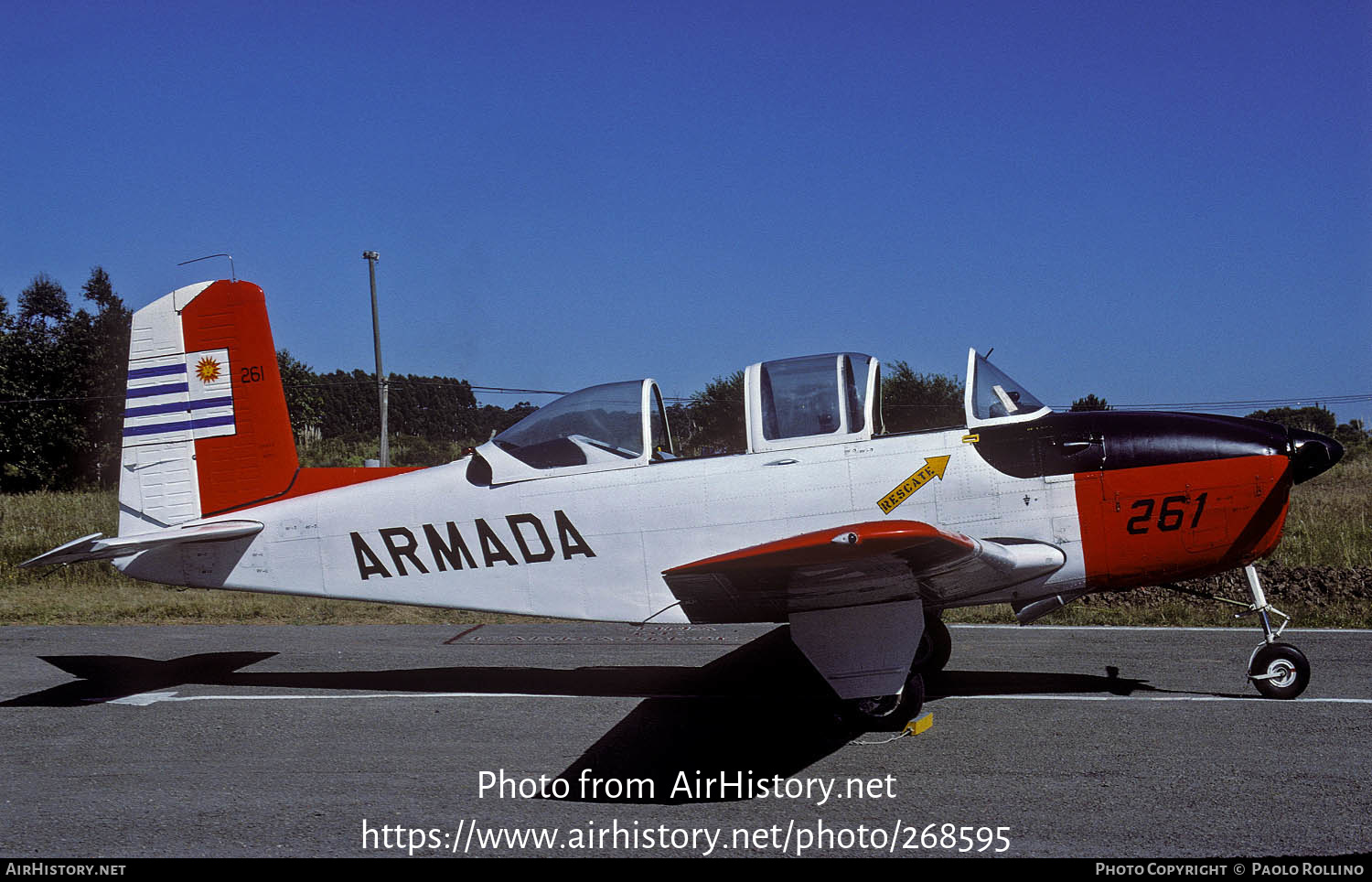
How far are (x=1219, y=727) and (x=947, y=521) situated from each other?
2037 mm

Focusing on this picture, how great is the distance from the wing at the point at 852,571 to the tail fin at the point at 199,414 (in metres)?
3.59

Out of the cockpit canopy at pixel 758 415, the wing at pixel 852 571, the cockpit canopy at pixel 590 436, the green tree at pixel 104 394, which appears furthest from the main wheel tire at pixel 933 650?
the green tree at pixel 104 394

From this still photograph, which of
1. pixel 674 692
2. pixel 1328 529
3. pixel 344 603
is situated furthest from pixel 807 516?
pixel 1328 529

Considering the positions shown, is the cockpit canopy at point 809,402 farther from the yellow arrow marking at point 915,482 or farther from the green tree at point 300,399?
the green tree at point 300,399

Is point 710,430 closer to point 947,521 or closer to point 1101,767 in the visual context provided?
point 947,521

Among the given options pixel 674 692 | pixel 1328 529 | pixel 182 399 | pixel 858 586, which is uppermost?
pixel 182 399

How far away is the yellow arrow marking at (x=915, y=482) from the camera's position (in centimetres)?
606

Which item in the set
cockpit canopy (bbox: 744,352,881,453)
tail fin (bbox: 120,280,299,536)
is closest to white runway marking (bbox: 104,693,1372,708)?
tail fin (bbox: 120,280,299,536)

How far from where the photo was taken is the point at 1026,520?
615 cm

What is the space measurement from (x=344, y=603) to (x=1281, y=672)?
33.1 feet

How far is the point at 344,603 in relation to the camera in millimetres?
12062

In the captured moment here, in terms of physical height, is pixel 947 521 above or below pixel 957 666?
above

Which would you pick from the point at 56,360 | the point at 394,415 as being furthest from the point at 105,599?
the point at 394,415

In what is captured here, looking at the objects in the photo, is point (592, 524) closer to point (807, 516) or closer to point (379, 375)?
point (807, 516)
